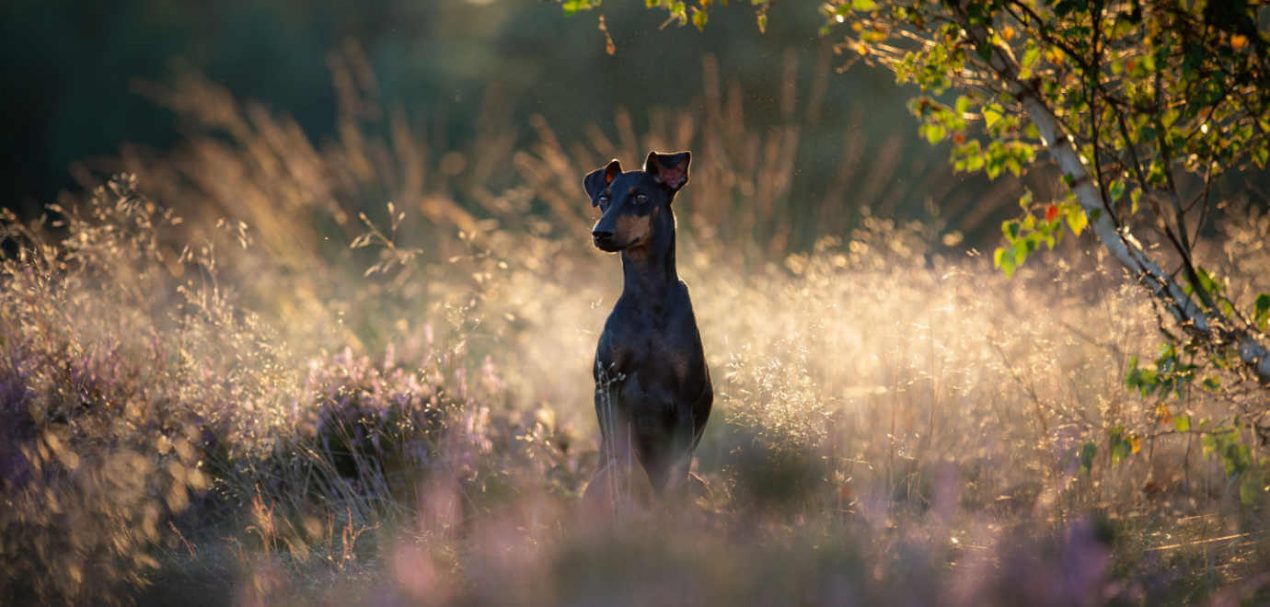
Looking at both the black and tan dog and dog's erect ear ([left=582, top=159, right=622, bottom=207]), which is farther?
dog's erect ear ([left=582, top=159, right=622, bottom=207])

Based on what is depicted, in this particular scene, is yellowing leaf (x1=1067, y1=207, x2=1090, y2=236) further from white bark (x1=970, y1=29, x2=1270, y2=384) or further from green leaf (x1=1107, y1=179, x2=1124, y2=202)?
green leaf (x1=1107, y1=179, x2=1124, y2=202)

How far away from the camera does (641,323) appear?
493 centimetres

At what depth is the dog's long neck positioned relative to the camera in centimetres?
495

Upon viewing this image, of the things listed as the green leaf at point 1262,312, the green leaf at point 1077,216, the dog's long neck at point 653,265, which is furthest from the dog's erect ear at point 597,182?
the green leaf at point 1262,312

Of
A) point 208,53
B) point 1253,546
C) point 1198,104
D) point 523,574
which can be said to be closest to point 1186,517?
point 1253,546

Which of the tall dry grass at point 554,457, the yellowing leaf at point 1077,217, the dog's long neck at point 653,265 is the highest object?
the yellowing leaf at point 1077,217

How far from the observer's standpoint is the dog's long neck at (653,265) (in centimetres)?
495

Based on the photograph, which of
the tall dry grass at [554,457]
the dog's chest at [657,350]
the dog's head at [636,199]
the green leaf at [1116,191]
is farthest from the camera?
the green leaf at [1116,191]

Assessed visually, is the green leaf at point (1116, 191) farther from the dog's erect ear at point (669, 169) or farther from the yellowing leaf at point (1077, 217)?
the dog's erect ear at point (669, 169)

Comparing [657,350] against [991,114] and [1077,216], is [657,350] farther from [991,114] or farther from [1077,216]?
[1077,216]

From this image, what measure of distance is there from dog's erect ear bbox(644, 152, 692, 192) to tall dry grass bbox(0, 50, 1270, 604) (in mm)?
655

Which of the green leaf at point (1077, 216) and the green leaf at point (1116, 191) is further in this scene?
the green leaf at point (1077, 216)

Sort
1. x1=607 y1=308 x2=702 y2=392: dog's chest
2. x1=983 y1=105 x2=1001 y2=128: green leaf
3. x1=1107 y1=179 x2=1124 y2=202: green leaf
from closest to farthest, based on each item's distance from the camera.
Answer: x1=607 y1=308 x2=702 y2=392: dog's chest < x1=1107 y1=179 x2=1124 y2=202: green leaf < x1=983 y1=105 x2=1001 y2=128: green leaf

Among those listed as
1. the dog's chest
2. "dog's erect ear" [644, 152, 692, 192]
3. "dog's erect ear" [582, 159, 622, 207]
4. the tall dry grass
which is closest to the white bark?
the tall dry grass
